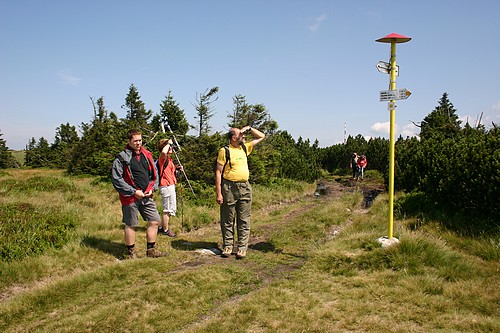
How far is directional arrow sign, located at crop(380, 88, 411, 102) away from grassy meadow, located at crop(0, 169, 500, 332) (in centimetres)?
211

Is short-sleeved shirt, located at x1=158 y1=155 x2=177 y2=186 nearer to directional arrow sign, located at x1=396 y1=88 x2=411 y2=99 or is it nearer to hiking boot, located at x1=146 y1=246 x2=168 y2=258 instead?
hiking boot, located at x1=146 y1=246 x2=168 y2=258

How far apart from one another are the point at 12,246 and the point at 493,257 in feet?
24.1

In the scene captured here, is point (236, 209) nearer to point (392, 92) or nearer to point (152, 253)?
point (152, 253)

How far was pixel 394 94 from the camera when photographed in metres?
5.06

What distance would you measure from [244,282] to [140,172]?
2441 millimetres

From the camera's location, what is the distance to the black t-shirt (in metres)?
5.52

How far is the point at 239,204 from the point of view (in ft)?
18.7

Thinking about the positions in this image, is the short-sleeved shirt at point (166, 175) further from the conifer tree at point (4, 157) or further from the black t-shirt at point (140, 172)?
the conifer tree at point (4, 157)

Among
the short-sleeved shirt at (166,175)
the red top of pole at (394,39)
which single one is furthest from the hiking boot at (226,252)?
the red top of pole at (394,39)

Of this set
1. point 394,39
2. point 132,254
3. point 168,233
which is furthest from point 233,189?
point 394,39

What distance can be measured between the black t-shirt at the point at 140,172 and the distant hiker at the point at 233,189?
1171 mm

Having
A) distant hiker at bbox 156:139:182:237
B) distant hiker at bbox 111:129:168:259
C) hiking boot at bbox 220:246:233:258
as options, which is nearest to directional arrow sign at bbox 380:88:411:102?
hiking boot at bbox 220:246:233:258

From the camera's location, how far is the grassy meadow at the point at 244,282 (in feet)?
11.2

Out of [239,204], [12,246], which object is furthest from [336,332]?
[12,246]
